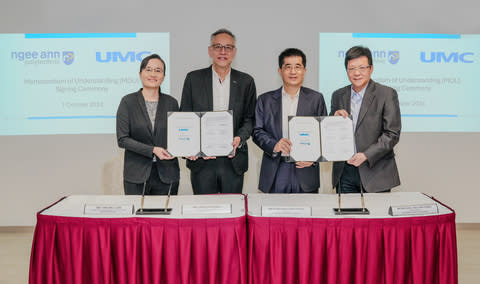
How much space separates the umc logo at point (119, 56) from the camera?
4090 mm

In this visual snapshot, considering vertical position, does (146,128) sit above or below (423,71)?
below

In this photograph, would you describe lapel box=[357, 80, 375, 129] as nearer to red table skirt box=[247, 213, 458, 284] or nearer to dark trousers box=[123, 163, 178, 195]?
red table skirt box=[247, 213, 458, 284]

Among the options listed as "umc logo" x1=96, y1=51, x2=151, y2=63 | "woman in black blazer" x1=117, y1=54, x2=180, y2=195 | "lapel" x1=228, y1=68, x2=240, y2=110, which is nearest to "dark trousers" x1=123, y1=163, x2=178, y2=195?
"woman in black blazer" x1=117, y1=54, x2=180, y2=195

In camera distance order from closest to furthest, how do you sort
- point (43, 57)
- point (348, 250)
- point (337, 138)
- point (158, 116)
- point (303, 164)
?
point (348, 250) → point (337, 138) → point (303, 164) → point (158, 116) → point (43, 57)

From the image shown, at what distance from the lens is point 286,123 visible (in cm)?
262

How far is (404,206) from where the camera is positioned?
195 centimetres

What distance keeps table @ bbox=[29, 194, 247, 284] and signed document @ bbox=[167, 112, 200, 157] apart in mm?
516

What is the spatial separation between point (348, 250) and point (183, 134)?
46.9 inches

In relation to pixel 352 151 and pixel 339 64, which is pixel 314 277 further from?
pixel 339 64

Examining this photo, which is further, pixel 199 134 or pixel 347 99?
pixel 347 99

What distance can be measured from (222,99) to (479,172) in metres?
3.38

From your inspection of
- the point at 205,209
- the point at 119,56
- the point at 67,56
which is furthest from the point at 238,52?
the point at 205,209

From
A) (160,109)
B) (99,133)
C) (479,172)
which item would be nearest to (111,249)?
(160,109)

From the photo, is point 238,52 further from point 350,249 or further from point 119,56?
point 350,249
